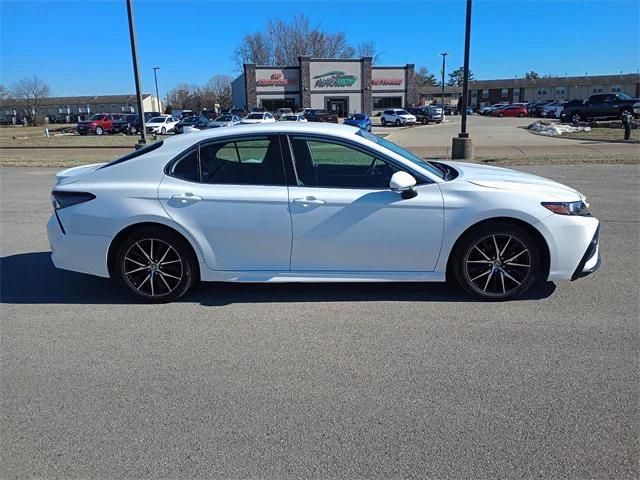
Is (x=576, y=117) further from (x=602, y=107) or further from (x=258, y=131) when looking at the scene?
(x=258, y=131)

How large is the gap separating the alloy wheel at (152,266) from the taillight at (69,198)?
0.59 meters

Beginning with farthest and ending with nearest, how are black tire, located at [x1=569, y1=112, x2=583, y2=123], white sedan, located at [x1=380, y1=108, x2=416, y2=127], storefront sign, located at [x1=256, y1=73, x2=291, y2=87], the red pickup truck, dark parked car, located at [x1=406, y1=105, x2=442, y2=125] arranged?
storefront sign, located at [x1=256, y1=73, x2=291, y2=87]
dark parked car, located at [x1=406, y1=105, x2=442, y2=125]
white sedan, located at [x1=380, y1=108, x2=416, y2=127]
the red pickup truck
black tire, located at [x1=569, y1=112, x2=583, y2=123]

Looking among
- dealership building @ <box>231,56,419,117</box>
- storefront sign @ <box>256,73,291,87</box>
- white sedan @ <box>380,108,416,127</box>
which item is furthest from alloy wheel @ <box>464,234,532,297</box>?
storefront sign @ <box>256,73,291,87</box>

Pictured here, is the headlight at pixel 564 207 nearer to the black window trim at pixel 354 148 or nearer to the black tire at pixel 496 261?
the black tire at pixel 496 261

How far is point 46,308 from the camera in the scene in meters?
4.50

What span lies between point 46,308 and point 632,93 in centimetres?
10285

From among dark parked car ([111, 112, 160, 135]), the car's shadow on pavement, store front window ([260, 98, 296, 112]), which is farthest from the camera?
store front window ([260, 98, 296, 112])

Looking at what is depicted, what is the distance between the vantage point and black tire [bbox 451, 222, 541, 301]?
4223 millimetres

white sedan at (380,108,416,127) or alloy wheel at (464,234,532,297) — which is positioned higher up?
white sedan at (380,108,416,127)

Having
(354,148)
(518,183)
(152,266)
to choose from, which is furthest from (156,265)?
(518,183)

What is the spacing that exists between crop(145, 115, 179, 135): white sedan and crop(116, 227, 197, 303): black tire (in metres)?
37.5

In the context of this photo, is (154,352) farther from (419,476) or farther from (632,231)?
(632,231)

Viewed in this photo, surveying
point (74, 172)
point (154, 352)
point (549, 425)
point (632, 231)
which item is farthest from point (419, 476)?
point (632, 231)

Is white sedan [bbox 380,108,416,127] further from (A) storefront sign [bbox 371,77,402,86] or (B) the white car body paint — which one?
(B) the white car body paint
